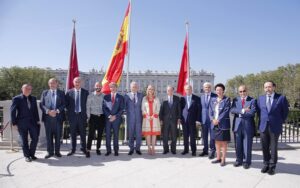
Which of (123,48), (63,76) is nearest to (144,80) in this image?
(63,76)

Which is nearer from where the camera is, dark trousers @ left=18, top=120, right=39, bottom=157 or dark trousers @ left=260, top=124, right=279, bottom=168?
dark trousers @ left=260, top=124, right=279, bottom=168

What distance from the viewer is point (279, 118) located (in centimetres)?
556

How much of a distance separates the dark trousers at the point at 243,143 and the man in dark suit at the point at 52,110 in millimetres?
4414

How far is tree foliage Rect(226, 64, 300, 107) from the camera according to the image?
39.4m

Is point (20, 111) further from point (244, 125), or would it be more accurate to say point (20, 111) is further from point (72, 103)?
point (244, 125)

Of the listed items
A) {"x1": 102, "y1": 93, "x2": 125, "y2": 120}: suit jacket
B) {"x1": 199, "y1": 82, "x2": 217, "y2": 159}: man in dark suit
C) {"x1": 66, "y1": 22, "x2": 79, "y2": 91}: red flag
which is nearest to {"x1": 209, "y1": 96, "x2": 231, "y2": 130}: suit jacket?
{"x1": 199, "y1": 82, "x2": 217, "y2": 159}: man in dark suit

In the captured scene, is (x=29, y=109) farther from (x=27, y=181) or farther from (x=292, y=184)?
(x=292, y=184)

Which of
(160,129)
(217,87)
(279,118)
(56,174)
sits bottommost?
(56,174)

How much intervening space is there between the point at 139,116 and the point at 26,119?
2873 mm

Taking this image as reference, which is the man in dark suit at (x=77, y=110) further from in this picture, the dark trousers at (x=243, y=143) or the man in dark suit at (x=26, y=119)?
the dark trousers at (x=243, y=143)

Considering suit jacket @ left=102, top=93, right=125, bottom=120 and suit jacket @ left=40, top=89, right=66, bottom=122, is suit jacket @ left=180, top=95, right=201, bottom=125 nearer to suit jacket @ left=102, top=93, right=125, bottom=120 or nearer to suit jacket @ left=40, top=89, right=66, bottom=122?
suit jacket @ left=102, top=93, right=125, bottom=120

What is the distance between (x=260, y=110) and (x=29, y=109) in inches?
215

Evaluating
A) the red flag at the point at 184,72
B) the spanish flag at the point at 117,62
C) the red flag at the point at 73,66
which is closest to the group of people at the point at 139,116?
the spanish flag at the point at 117,62

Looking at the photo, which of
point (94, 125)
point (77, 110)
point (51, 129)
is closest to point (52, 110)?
point (51, 129)
